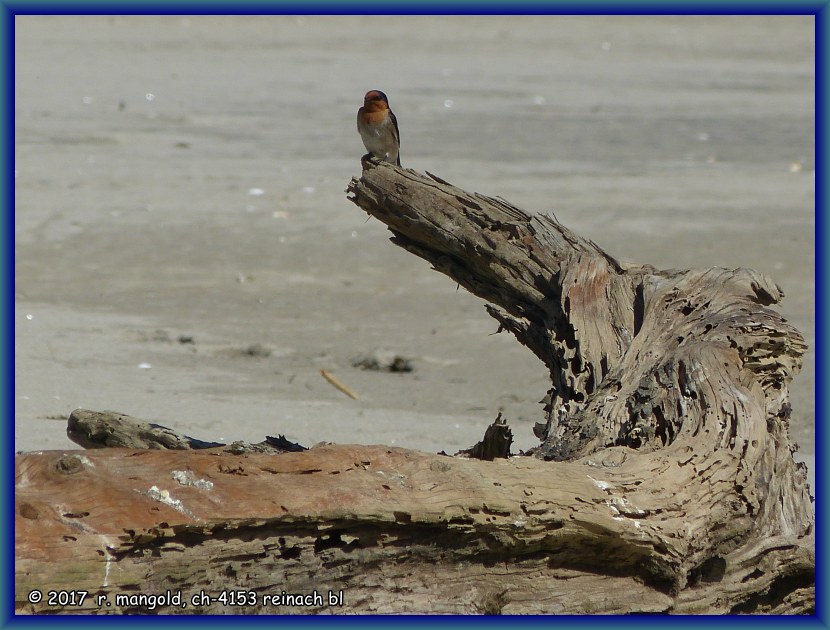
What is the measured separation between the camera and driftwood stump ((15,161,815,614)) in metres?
2.68

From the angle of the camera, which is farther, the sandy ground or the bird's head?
the sandy ground

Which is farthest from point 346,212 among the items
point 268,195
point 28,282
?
point 28,282

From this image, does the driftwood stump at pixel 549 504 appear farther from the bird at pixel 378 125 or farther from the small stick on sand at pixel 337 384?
the small stick on sand at pixel 337 384

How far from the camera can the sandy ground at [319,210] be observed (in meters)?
6.54

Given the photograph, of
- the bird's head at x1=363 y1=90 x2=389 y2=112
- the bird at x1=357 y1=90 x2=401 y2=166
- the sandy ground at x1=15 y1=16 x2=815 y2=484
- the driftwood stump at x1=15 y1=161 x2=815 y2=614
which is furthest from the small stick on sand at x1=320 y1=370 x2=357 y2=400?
the driftwood stump at x1=15 y1=161 x2=815 y2=614

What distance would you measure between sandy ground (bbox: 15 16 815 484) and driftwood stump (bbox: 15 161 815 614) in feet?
6.11

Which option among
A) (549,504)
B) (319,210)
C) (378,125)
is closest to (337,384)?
(378,125)

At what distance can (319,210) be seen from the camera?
10.7m

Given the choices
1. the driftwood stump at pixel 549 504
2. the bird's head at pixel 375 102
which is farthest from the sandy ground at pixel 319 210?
the driftwood stump at pixel 549 504

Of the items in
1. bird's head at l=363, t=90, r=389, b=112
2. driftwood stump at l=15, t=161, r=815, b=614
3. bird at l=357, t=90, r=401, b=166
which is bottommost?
driftwood stump at l=15, t=161, r=815, b=614

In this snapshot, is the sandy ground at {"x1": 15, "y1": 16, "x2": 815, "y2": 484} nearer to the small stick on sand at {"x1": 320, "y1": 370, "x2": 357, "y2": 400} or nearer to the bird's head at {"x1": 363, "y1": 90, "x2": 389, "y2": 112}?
the small stick on sand at {"x1": 320, "y1": 370, "x2": 357, "y2": 400}

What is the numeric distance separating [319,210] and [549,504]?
7.88m

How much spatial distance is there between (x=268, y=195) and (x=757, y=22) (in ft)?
74.3

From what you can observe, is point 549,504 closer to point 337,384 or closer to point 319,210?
point 337,384
